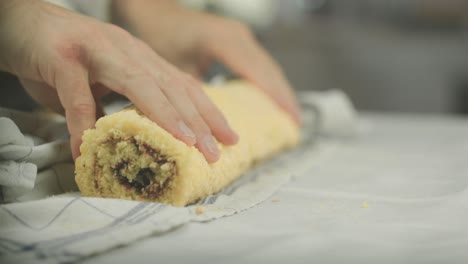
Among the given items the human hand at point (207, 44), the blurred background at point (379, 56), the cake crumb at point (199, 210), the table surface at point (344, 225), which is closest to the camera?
the table surface at point (344, 225)

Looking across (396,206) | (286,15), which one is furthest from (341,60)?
(396,206)

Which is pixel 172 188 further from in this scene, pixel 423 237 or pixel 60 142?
pixel 423 237

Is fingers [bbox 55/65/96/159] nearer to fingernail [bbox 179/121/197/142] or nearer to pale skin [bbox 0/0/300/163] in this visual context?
Result: pale skin [bbox 0/0/300/163]

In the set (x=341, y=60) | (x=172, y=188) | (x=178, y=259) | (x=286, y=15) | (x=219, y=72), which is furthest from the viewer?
(x=286, y=15)

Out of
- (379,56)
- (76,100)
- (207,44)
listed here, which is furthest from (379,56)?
(76,100)

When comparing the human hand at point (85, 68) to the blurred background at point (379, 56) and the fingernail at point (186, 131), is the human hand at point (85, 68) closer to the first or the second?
the fingernail at point (186, 131)

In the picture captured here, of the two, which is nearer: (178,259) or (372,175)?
(178,259)

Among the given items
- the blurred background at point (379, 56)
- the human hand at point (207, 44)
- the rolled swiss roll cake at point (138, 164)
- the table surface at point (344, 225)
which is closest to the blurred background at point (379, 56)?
the blurred background at point (379, 56)
